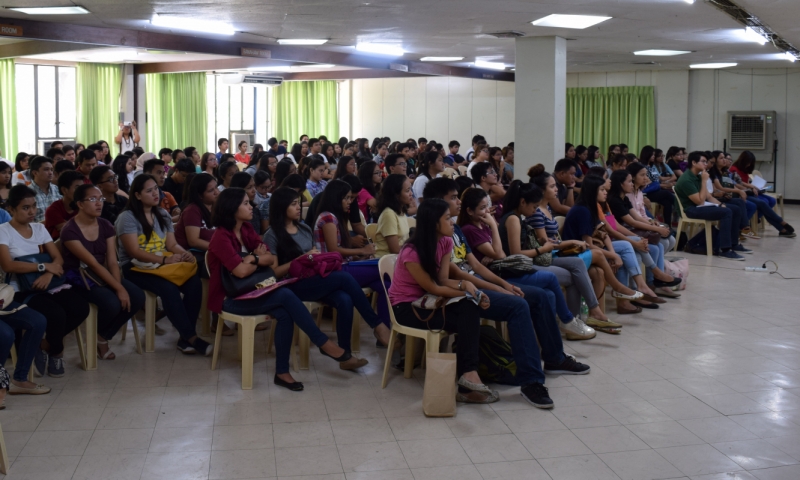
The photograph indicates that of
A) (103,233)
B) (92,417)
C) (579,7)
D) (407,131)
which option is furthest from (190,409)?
(407,131)

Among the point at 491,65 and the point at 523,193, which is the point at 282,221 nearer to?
the point at 523,193

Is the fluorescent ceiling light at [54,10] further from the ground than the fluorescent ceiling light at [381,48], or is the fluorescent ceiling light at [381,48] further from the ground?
the fluorescent ceiling light at [381,48]

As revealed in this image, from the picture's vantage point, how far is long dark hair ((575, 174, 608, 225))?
228 inches

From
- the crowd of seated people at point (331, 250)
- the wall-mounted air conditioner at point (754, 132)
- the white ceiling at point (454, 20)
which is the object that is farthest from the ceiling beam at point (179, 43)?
the wall-mounted air conditioner at point (754, 132)

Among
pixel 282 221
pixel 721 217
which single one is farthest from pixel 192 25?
pixel 721 217

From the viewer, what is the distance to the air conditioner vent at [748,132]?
14.2 m

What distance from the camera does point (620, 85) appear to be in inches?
602

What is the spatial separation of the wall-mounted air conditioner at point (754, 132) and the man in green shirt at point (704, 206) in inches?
243

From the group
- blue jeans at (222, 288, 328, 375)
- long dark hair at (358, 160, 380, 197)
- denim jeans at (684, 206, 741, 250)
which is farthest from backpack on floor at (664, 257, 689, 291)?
blue jeans at (222, 288, 328, 375)

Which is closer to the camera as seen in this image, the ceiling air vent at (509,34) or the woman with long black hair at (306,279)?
the woman with long black hair at (306,279)

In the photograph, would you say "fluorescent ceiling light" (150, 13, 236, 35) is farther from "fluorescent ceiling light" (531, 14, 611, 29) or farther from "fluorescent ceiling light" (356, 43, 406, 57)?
"fluorescent ceiling light" (531, 14, 611, 29)

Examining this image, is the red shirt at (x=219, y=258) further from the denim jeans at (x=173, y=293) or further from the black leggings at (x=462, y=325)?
the black leggings at (x=462, y=325)

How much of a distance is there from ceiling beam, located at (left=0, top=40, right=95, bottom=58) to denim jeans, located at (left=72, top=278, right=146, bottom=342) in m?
6.28

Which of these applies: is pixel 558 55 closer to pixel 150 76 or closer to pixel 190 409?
pixel 190 409
